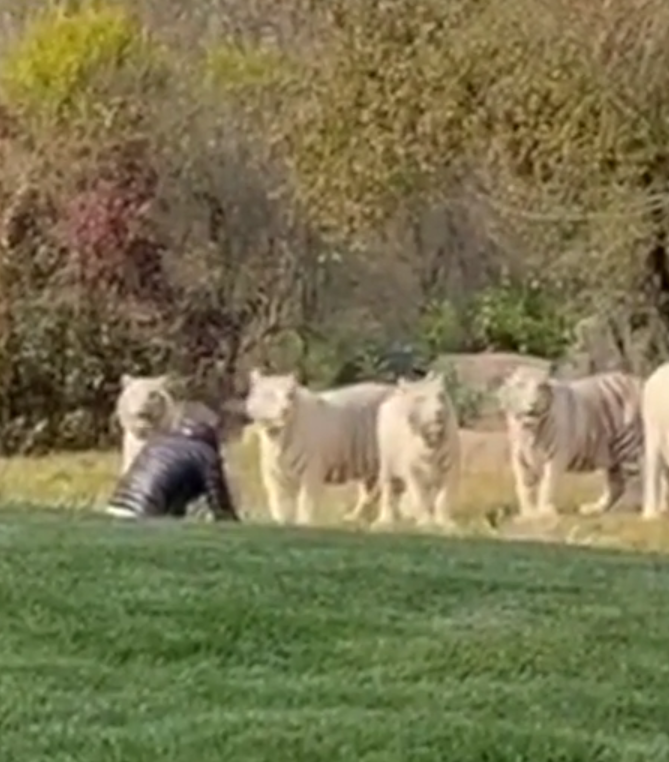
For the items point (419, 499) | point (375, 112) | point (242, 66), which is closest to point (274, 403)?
point (419, 499)

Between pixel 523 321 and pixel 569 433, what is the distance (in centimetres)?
436

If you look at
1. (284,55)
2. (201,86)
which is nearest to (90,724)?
(284,55)

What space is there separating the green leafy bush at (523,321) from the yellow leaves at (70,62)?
2.89 metres

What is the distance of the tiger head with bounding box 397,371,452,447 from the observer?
36.4ft

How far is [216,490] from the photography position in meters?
9.62

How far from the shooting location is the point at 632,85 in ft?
40.8

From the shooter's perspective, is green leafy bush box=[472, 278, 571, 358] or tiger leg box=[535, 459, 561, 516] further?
green leafy bush box=[472, 278, 571, 358]

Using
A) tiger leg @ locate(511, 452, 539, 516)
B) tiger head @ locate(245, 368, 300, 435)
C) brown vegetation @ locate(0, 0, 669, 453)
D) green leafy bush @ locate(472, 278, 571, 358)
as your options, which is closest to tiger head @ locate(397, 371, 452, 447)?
tiger head @ locate(245, 368, 300, 435)

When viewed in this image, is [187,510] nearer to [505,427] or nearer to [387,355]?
[505,427]

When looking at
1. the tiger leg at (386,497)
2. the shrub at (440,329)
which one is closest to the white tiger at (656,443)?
the tiger leg at (386,497)

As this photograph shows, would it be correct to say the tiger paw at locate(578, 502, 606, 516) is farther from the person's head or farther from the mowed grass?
the person's head

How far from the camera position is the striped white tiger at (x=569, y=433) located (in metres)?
11.9

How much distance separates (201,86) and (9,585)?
428 inches

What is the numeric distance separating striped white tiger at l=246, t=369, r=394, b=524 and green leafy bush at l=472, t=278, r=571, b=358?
4549 mm
